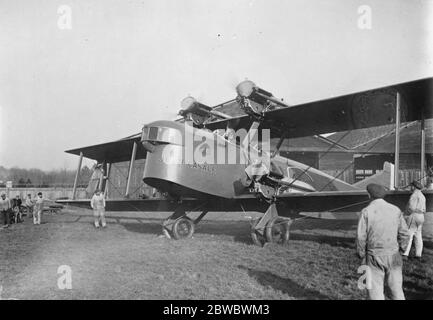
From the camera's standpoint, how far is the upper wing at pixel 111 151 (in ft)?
42.5

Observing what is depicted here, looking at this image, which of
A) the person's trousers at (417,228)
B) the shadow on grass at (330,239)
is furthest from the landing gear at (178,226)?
the person's trousers at (417,228)

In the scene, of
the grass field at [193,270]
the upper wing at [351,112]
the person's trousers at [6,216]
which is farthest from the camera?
the person's trousers at [6,216]

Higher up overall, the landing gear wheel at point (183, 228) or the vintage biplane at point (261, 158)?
the vintage biplane at point (261, 158)

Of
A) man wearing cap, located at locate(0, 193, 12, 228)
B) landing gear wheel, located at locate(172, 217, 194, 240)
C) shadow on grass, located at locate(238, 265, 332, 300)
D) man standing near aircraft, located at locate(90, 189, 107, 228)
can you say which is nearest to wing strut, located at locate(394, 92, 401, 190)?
shadow on grass, located at locate(238, 265, 332, 300)

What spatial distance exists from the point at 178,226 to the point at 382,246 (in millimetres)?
7001

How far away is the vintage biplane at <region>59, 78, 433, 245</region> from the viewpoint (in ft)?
25.8

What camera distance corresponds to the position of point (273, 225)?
28.3 ft

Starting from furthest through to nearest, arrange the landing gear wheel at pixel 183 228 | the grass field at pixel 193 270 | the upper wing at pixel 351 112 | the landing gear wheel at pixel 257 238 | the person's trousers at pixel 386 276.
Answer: the landing gear wheel at pixel 183 228
the landing gear wheel at pixel 257 238
the upper wing at pixel 351 112
the grass field at pixel 193 270
the person's trousers at pixel 386 276

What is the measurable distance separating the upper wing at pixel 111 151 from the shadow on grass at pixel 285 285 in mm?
8047

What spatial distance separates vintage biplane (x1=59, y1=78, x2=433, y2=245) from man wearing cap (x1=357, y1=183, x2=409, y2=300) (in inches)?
148

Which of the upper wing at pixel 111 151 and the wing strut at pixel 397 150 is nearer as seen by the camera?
the wing strut at pixel 397 150

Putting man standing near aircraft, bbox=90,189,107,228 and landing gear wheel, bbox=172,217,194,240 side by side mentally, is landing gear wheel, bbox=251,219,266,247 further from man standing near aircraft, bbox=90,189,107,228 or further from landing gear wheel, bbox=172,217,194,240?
man standing near aircraft, bbox=90,189,107,228

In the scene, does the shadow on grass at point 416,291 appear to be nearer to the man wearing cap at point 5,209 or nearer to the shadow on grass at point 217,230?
the shadow on grass at point 217,230
